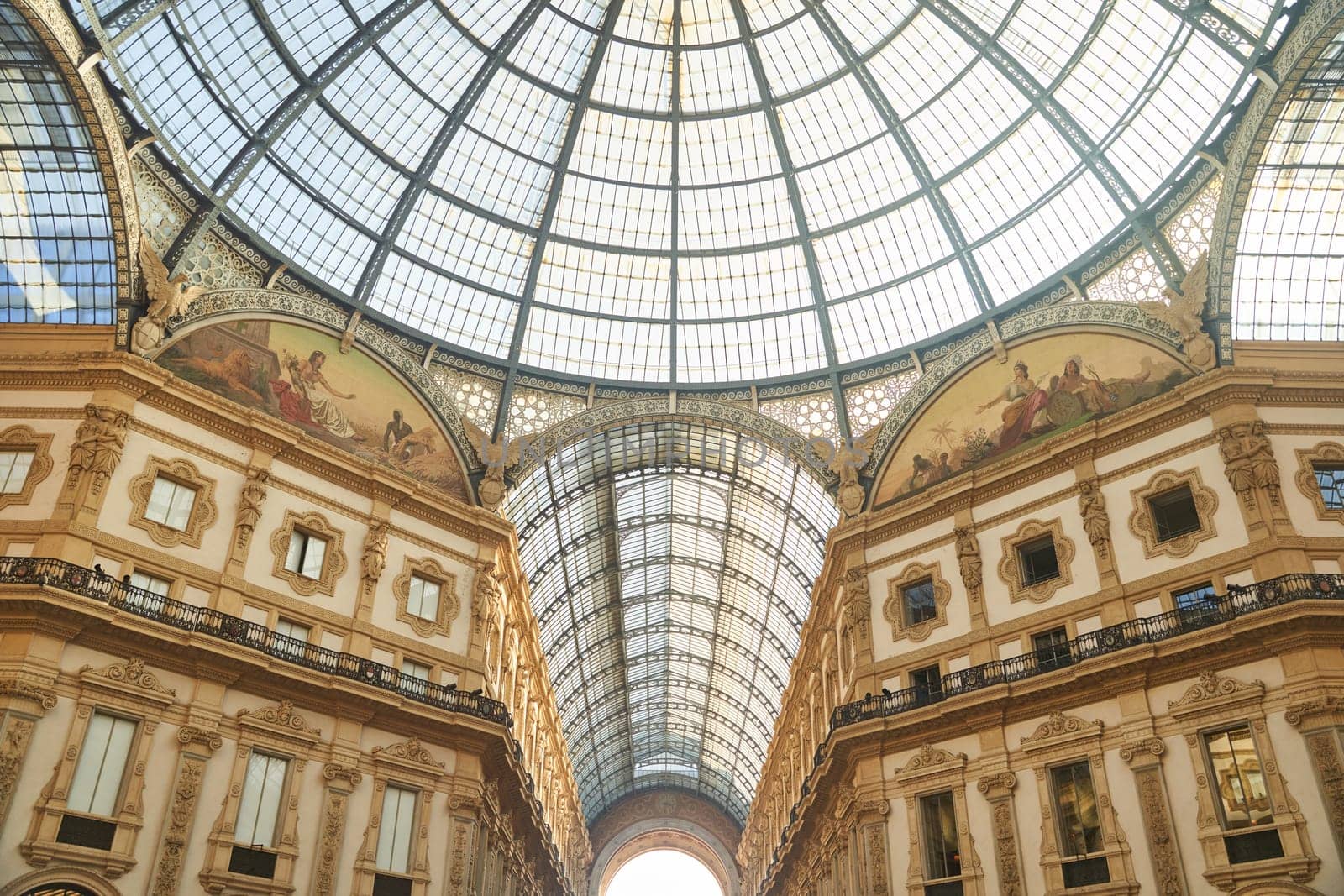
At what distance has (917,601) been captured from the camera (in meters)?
33.1

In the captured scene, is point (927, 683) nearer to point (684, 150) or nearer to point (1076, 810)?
point (1076, 810)

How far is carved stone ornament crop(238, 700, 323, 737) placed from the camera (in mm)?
27328

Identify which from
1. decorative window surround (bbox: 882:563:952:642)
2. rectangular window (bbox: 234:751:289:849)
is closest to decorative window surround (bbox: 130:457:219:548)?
rectangular window (bbox: 234:751:289:849)

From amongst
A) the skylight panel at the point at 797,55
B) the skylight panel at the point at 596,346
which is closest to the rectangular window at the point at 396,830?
the skylight panel at the point at 596,346

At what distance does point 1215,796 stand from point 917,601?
35.6ft

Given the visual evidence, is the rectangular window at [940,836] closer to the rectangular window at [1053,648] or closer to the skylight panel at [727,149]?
the rectangular window at [1053,648]

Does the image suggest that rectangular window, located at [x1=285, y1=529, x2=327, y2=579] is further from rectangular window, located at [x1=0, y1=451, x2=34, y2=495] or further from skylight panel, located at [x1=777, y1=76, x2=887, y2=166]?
skylight panel, located at [x1=777, y1=76, x2=887, y2=166]

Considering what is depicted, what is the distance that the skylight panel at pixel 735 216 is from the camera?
40812 mm

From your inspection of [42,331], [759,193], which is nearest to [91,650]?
[42,331]

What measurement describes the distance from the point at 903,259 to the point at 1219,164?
39.5 ft

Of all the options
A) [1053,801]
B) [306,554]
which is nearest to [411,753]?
[306,554]

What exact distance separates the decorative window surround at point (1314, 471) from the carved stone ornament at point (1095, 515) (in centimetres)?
486

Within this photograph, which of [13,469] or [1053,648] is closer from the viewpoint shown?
[13,469]

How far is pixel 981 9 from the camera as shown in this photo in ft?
112
